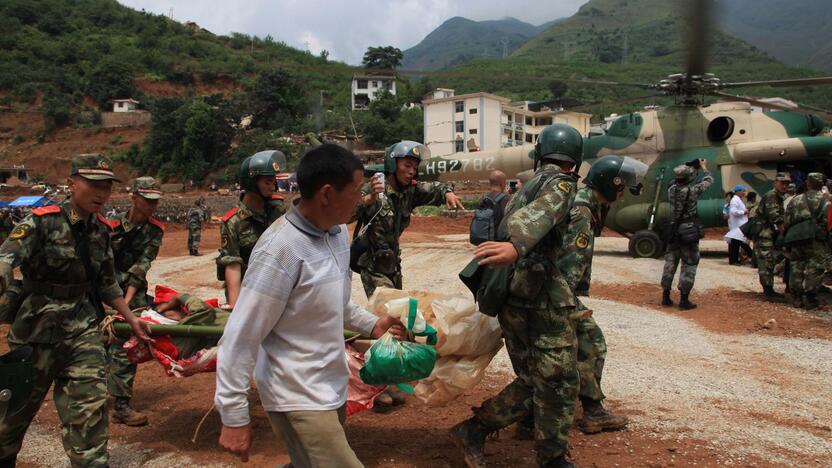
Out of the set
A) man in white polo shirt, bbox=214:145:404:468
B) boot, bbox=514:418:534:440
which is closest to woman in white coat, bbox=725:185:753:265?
boot, bbox=514:418:534:440

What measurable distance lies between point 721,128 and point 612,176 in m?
11.6

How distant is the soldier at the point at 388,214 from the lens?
5.43 metres

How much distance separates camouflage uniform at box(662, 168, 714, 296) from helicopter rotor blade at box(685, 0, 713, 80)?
260cm

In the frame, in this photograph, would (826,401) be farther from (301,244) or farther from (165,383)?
(165,383)

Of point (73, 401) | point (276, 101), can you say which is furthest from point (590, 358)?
point (276, 101)

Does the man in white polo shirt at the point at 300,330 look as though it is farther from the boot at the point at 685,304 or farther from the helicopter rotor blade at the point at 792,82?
the helicopter rotor blade at the point at 792,82

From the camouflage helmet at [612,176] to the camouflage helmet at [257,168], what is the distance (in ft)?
8.12

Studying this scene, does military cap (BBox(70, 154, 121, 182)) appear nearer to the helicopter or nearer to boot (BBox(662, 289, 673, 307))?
boot (BBox(662, 289, 673, 307))

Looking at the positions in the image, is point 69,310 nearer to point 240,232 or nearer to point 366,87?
point 240,232

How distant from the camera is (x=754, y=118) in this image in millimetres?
14461

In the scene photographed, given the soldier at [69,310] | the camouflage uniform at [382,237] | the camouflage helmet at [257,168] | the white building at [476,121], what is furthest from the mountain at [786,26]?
the white building at [476,121]

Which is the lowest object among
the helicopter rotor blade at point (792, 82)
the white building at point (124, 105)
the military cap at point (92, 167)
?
the military cap at point (92, 167)

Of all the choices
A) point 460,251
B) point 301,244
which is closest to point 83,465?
point 301,244

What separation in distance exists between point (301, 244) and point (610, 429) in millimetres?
3064
